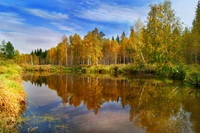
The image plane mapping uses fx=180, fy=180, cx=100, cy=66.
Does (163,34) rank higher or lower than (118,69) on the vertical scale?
higher

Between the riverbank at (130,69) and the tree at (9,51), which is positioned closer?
the riverbank at (130,69)

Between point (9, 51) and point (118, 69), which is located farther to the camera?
point (9, 51)

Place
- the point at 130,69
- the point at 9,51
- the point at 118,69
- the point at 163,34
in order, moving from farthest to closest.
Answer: the point at 9,51, the point at 118,69, the point at 130,69, the point at 163,34

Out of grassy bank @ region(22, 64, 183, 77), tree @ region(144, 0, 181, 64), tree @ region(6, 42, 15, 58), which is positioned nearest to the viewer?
tree @ region(144, 0, 181, 64)

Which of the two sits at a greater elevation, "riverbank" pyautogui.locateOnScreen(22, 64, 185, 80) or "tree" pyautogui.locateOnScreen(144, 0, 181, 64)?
"tree" pyautogui.locateOnScreen(144, 0, 181, 64)

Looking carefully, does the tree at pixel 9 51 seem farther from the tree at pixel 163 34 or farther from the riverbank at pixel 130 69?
the tree at pixel 163 34

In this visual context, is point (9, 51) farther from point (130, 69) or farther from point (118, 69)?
point (130, 69)

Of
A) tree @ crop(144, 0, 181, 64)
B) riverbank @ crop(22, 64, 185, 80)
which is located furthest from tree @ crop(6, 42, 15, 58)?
tree @ crop(144, 0, 181, 64)

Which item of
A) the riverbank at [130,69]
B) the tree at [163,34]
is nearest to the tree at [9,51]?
the riverbank at [130,69]

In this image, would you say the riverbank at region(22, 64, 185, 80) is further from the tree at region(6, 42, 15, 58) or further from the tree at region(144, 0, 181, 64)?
the tree at region(6, 42, 15, 58)

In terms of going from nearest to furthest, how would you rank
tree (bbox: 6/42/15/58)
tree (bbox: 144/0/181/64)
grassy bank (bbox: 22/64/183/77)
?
tree (bbox: 144/0/181/64)
grassy bank (bbox: 22/64/183/77)
tree (bbox: 6/42/15/58)

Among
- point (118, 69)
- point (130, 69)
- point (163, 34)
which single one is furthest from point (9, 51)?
point (163, 34)

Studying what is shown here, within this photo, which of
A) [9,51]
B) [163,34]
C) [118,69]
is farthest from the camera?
[9,51]

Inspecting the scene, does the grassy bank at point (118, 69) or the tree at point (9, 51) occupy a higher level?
the tree at point (9, 51)
